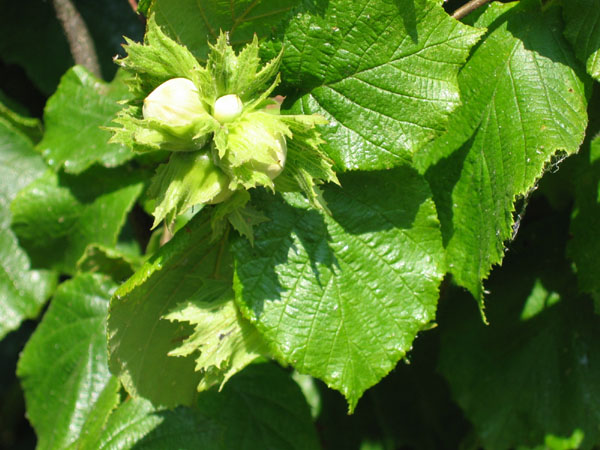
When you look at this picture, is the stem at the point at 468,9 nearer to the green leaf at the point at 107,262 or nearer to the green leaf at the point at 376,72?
the green leaf at the point at 376,72

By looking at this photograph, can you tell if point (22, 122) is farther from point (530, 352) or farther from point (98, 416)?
point (530, 352)

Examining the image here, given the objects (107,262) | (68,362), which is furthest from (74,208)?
(68,362)

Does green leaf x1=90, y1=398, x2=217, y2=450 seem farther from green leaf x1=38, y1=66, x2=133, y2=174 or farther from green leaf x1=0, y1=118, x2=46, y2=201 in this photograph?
green leaf x1=0, y1=118, x2=46, y2=201

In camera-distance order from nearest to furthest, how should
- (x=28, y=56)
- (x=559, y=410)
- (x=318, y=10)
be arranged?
(x=318, y=10) < (x=559, y=410) < (x=28, y=56)

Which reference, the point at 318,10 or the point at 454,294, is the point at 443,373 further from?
the point at 318,10

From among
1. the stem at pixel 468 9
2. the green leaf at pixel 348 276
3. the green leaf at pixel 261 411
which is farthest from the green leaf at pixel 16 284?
the stem at pixel 468 9

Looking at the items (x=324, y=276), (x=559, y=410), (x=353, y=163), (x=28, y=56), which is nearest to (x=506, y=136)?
(x=353, y=163)

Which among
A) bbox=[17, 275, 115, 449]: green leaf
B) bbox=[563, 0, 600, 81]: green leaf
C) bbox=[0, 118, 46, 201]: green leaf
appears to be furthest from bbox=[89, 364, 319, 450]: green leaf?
bbox=[563, 0, 600, 81]: green leaf
